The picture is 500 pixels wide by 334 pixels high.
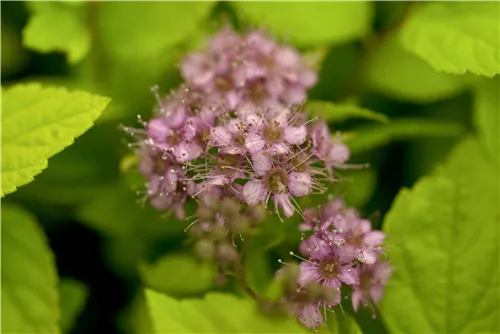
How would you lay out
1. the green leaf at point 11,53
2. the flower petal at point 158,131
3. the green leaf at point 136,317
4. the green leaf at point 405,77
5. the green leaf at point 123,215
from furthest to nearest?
the green leaf at point 11,53, the green leaf at point 405,77, the green leaf at point 123,215, the green leaf at point 136,317, the flower petal at point 158,131

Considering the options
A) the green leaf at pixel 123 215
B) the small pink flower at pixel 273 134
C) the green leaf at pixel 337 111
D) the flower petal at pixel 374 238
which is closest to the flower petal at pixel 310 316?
the flower petal at pixel 374 238

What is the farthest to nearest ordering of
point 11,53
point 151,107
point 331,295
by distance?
1. point 11,53
2. point 151,107
3. point 331,295

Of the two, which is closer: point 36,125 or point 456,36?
point 36,125

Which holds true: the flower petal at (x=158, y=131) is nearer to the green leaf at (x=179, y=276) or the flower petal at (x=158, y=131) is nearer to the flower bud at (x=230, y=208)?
the flower bud at (x=230, y=208)

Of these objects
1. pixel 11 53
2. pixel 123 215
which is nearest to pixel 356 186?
pixel 123 215

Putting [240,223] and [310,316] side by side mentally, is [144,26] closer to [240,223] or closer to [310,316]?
[240,223]

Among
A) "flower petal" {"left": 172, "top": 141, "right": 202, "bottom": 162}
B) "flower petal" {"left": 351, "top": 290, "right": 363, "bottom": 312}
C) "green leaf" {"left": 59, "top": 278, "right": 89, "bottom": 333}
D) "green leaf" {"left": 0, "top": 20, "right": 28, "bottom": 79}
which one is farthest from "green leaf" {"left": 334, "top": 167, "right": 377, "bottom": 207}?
"green leaf" {"left": 0, "top": 20, "right": 28, "bottom": 79}
